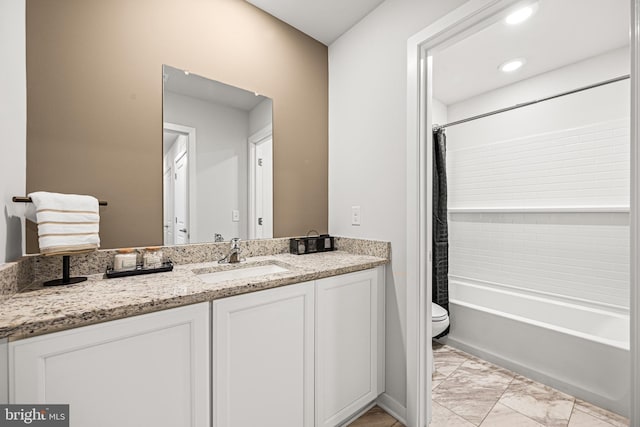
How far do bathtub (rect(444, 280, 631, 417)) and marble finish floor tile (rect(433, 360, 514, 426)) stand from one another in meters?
0.15

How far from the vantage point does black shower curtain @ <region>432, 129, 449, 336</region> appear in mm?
2500

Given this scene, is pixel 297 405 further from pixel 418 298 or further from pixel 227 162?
pixel 227 162

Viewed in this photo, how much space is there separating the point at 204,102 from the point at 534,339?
2.66 m

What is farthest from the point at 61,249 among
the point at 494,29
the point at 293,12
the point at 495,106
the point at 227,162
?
the point at 495,106

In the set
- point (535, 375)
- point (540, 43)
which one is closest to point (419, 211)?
point (535, 375)

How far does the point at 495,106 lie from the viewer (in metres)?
2.77

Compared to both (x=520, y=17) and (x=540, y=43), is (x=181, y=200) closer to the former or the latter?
(x=520, y=17)

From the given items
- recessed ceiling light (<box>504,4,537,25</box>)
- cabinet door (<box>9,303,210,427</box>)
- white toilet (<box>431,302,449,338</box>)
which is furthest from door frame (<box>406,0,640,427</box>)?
cabinet door (<box>9,303,210,427</box>)

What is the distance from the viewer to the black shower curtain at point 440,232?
2.50 metres

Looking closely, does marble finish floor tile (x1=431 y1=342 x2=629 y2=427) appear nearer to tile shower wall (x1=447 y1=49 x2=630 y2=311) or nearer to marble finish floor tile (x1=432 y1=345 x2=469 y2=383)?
marble finish floor tile (x1=432 y1=345 x2=469 y2=383)

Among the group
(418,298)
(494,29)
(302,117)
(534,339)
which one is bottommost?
(534,339)

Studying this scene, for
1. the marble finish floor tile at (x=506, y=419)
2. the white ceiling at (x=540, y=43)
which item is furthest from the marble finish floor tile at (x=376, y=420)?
the white ceiling at (x=540, y=43)

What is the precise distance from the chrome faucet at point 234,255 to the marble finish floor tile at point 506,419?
1.62m

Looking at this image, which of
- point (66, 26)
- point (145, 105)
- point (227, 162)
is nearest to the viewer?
point (66, 26)
